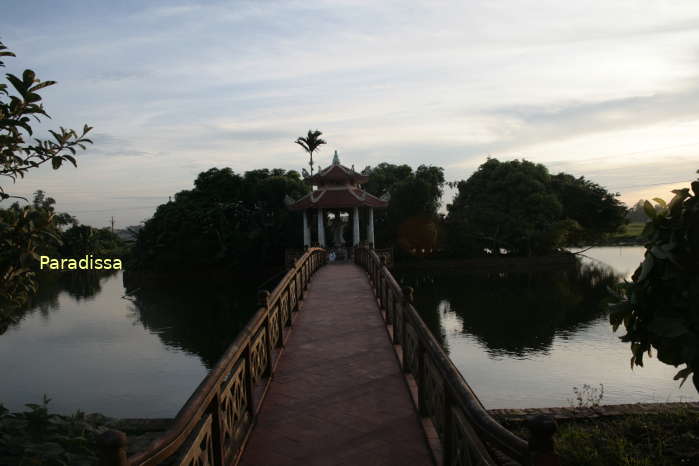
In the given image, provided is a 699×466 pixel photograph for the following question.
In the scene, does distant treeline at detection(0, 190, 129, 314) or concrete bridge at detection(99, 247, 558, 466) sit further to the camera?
distant treeline at detection(0, 190, 129, 314)

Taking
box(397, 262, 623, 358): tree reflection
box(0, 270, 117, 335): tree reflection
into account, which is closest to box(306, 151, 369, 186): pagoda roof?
box(397, 262, 623, 358): tree reflection

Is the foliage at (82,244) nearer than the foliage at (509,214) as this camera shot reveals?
No

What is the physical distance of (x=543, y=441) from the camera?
6.85 feet

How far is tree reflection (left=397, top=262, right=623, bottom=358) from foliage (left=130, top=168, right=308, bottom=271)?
9954 mm

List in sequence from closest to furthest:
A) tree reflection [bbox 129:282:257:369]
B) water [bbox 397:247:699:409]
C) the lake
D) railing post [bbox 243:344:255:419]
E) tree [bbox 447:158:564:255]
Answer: railing post [bbox 243:344:255:419] < water [bbox 397:247:699:409] < the lake < tree reflection [bbox 129:282:257:369] < tree [bbox 447:158:564:255]

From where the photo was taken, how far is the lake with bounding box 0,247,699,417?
12.7 metres

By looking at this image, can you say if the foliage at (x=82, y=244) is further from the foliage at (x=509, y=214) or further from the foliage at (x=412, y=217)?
the foliage at (x=509, y=214)

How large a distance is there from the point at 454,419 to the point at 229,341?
17504mm

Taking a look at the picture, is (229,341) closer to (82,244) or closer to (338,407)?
(338,407)

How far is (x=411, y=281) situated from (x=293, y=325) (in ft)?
80.8

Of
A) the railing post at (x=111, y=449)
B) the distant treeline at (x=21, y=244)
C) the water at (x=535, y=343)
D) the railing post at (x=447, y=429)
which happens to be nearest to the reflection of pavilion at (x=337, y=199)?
the water at (x=535, y=343)

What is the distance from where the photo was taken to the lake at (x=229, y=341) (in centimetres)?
1272

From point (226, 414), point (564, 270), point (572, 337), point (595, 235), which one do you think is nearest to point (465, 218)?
point (564, 270)

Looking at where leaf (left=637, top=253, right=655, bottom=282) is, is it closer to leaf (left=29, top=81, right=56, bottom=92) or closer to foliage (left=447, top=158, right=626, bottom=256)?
leaf (left=29, top=81, right=56, bottom=92)
